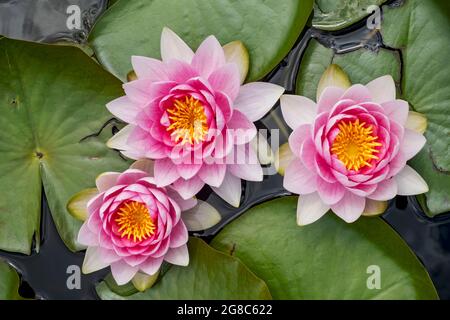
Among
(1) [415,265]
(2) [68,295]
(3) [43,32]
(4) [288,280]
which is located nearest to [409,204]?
(1) [415,265]

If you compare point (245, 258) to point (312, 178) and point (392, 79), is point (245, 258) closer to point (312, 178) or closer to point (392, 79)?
point (312, 178)

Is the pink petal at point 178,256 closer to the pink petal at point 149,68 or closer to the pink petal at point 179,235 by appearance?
the pink petal at point 179,235

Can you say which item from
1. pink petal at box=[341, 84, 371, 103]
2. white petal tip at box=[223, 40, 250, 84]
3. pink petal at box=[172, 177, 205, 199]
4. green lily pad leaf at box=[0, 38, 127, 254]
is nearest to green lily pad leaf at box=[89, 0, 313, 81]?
white petal tip at box=[223, 40, 250, 84]

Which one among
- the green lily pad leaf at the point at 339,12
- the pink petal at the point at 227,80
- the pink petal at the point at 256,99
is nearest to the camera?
the pink petal at the point at 227,80

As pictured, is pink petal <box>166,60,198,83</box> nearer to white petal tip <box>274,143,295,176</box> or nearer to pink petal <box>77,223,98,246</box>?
white petal tip <box>274,143,295,176</box>

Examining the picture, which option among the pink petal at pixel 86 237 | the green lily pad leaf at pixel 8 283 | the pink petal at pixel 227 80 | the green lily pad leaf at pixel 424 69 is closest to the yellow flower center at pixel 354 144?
the green lily pad leaf at pixel 424 69

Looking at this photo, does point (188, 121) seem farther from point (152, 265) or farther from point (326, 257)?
point (326, 257)
